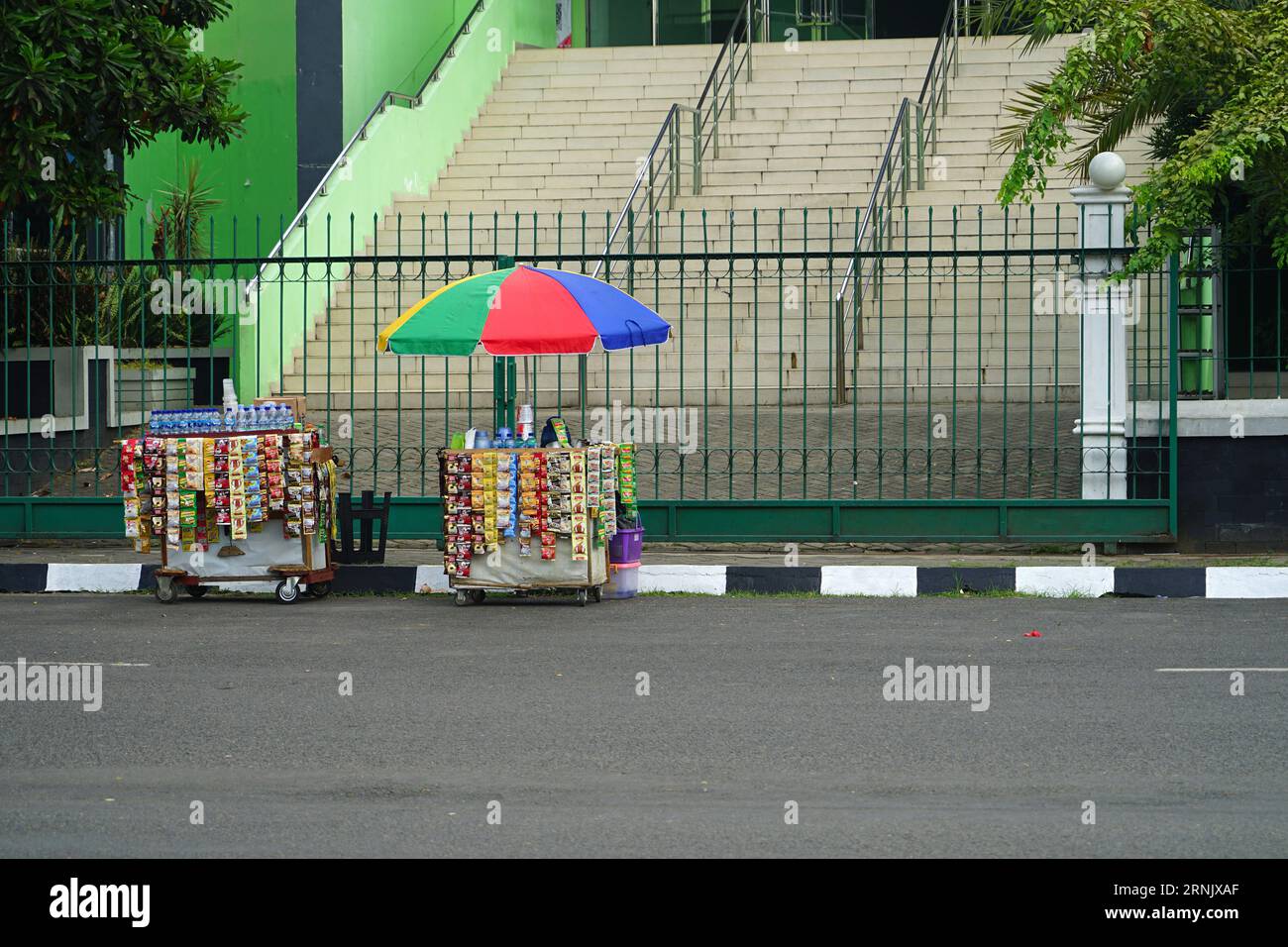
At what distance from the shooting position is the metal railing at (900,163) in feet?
54.7

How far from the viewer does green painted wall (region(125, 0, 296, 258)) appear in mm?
22516

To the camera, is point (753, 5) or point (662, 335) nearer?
point (662, 335)

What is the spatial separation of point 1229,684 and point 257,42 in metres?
18.0

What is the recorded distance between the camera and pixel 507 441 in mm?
10875

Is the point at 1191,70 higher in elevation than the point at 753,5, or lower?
lower

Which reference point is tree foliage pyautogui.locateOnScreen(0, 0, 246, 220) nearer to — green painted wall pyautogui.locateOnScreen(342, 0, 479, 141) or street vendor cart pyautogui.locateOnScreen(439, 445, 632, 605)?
street vendor cart pyautogui.locateOnScreen(439, 445, 632, 605)

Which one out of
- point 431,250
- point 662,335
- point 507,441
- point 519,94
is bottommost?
point 507,441

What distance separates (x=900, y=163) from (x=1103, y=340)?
8.80 m

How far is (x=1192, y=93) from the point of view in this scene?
13266 millimetres

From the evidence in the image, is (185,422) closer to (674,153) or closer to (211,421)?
(211,421)

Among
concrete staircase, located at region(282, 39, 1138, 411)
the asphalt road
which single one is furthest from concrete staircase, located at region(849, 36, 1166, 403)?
the asphalt road
